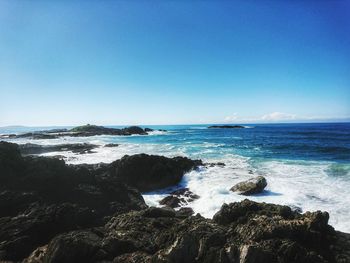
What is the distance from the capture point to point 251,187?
61.9 ft

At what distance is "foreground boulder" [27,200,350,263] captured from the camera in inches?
285

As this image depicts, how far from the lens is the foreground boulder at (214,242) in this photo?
7.25m

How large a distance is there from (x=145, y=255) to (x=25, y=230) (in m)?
4.08

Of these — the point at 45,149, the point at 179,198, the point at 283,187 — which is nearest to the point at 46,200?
the point at 179,198

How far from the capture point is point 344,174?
24266 mm

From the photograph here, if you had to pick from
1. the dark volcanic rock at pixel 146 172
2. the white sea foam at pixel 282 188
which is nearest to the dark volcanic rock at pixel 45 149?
the dark volcanic rock at pixel 146 172

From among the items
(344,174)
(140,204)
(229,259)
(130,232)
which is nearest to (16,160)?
(140,204)

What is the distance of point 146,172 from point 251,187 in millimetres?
7749

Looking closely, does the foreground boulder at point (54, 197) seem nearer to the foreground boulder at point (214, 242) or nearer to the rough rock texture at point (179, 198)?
the foreground boulder at point (214, 242)

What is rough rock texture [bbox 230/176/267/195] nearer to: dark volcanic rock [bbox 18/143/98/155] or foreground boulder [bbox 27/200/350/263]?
foreground boulder [bbox 27/200/350/263]

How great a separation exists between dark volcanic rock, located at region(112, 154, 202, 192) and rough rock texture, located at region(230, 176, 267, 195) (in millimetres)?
5196

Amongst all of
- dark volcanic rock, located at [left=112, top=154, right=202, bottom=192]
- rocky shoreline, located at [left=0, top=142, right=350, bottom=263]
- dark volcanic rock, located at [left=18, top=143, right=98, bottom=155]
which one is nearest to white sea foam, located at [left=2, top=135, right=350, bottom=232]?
dark volcanic rock, located at [left=112, top=154, right=202, bottom=192]

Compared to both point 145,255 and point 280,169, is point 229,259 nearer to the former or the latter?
point 145,255

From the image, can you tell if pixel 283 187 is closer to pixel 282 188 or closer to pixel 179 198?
pixel 282 188
